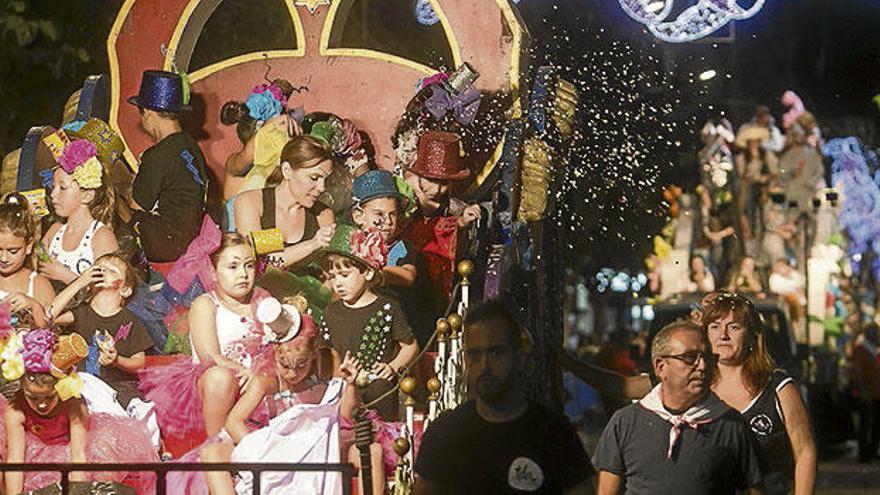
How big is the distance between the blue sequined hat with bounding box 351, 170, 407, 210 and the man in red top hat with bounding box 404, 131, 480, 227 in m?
0.16

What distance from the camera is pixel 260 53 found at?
8352 millimetres

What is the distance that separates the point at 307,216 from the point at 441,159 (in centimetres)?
64

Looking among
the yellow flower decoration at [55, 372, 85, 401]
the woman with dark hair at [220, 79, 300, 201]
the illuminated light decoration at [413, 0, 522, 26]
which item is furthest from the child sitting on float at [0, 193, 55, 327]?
the illuminated light decoration at [413, 0, 522, 26]

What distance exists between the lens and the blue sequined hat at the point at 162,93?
8266mm

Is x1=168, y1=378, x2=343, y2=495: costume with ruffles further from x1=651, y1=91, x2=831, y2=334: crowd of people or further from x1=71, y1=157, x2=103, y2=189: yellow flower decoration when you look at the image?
x1=651, y1=91, x2=831, y2=334: crowd of people

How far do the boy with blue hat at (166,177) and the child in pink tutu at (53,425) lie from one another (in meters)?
0.65

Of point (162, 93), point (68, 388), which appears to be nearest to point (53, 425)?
point (68, 388)

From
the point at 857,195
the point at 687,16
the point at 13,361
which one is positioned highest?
the point at 857,195

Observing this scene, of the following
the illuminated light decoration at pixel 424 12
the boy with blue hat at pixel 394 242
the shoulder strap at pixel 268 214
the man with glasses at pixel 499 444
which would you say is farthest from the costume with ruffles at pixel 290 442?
the illuminated light decoration at pixel 424 12

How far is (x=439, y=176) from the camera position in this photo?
800cm

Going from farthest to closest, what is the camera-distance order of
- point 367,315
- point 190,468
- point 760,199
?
point 760,199
point 367,315
point 190,468

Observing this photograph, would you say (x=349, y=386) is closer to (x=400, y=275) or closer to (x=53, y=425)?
(x=400, y=275)

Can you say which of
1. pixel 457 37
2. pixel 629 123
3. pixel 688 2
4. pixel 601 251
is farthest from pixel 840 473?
pixel 457 37

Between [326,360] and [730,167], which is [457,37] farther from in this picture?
[730,167]
